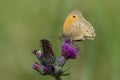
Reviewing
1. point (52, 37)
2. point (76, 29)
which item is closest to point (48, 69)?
point (76, 29)

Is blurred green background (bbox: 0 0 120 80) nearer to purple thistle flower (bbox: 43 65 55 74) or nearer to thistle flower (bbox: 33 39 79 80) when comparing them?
thistle flower (bbox: 33 39 79 80)

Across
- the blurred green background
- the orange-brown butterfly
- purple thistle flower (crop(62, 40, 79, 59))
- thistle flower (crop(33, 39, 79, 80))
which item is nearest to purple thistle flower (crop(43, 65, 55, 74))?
thistle flower (crop(33, 39, 79, 80))

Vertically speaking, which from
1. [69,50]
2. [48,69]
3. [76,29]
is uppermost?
[76,29]

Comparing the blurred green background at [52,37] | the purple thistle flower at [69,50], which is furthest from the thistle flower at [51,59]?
the blurred green background at [52,37]

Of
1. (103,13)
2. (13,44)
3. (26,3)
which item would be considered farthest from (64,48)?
(26,3)

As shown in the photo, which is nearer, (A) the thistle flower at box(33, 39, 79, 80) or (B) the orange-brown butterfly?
(A) the thistle flower at box(33, 39, 79, 80)

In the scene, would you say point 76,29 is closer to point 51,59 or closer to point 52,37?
point 51,59
